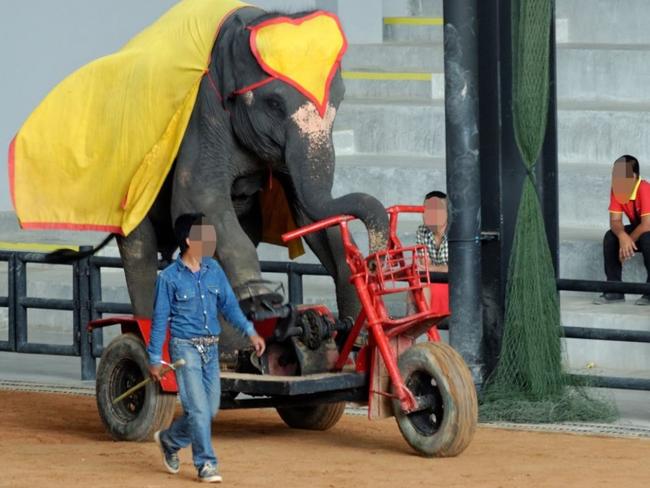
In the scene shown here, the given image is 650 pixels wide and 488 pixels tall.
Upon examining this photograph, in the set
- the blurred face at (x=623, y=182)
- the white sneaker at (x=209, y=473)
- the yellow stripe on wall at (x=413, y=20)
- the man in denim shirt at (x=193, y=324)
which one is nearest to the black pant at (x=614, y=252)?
the blurred face at (x=623, y=182)

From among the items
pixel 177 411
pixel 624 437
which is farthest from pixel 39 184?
pixel 624 437

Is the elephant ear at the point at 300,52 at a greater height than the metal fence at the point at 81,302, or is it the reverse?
the elephant ear at the point at 300,52

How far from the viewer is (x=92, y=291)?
14.5m

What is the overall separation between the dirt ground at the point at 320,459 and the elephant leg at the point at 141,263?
86 cm

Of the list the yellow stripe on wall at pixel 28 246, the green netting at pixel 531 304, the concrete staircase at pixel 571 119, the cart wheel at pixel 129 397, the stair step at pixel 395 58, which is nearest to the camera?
the cart wheel at pixel 129 397

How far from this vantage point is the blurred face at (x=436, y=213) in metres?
13.8

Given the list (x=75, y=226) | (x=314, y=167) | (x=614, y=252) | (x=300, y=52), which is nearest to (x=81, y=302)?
(x=75, y=226)

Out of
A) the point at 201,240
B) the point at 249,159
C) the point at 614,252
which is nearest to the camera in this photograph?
the point at 201,240

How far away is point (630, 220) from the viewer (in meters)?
15.2

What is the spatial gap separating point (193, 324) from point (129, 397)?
1849 mm

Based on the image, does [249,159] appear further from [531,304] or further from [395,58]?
[395,58]

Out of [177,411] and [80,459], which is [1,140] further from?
[80,459]

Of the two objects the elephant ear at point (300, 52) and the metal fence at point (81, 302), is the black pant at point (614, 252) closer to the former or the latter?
the metal fence at point (81, 302)

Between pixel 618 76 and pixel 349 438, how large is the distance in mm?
9778
